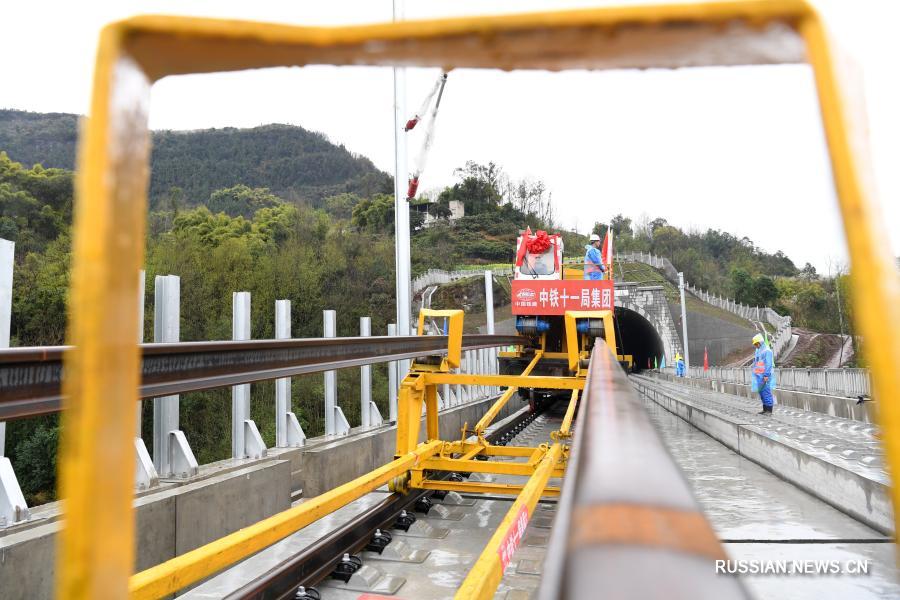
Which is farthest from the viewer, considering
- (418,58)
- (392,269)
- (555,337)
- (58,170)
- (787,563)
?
(392,269)

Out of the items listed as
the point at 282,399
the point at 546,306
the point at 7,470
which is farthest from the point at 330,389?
the point at 546,306

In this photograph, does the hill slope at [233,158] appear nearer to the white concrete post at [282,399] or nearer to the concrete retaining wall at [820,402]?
the concrete retaining wall at [820,402]

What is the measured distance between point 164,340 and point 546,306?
7.65 m

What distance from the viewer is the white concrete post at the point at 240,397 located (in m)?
4.82

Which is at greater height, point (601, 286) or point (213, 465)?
point (601, 286)

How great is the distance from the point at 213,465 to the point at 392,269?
110 feet

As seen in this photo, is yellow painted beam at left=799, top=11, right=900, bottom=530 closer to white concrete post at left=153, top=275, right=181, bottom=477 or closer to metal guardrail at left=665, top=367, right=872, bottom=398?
white concrete post at left=153, top=275, right=181, bottom=477

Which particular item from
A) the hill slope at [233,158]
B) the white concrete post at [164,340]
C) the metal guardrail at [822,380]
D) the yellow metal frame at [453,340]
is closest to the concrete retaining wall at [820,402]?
the metal guardrail at [822,380]

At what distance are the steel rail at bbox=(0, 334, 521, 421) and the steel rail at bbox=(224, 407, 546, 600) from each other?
98 cm

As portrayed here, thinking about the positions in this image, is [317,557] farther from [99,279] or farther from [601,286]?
[601,286]

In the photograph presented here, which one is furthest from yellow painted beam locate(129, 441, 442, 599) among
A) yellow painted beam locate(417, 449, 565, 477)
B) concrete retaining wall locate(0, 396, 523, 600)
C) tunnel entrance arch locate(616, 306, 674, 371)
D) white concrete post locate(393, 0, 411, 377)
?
tunnel entrance arch locate(616, 306, 674, 371)

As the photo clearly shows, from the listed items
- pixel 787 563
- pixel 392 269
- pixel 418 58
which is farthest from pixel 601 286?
pixel 392 269

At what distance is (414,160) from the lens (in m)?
17.7

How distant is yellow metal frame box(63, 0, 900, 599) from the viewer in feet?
1.45
